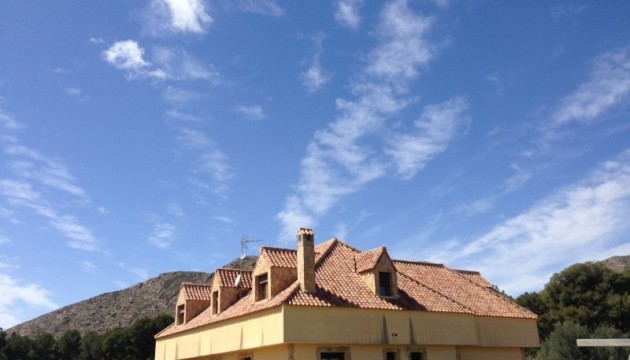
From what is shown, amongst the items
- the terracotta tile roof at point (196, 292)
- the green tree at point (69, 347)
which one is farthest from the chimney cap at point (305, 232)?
the green tree at point (69, 347)

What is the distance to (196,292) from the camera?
3938 centimetres

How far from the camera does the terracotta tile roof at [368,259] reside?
96.7ft

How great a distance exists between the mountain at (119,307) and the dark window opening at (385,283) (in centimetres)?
8487

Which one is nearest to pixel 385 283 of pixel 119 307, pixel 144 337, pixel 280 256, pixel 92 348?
pixel 280 256

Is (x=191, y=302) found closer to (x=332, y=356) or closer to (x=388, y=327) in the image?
(x=332, y=356)

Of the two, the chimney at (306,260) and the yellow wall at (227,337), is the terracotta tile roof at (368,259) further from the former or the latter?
the yellow wall at (227,337)

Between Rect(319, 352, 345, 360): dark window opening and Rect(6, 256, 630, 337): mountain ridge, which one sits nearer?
Rect(319, 352, 345, 360): dark window opening

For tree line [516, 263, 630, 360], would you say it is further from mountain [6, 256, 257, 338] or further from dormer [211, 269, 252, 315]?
mountain [6, 256, 257, 338]

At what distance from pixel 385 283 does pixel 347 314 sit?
12.1 feet

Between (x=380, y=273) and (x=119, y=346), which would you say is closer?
(x=380, y=273)

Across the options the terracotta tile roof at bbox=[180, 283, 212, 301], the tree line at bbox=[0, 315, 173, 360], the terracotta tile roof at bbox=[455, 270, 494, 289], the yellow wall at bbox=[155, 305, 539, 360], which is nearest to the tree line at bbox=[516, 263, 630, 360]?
the terracotta tile roof at bbox=[455, 270, 494, 289]

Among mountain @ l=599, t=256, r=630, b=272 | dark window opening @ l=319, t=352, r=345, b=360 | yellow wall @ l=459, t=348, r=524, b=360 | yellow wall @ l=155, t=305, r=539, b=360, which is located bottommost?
dark window opening @ l=319, t=352, r=345, b=360

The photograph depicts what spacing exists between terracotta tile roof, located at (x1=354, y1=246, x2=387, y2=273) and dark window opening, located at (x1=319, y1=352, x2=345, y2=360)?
464cm

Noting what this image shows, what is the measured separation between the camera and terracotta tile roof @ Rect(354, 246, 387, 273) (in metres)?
29.5
